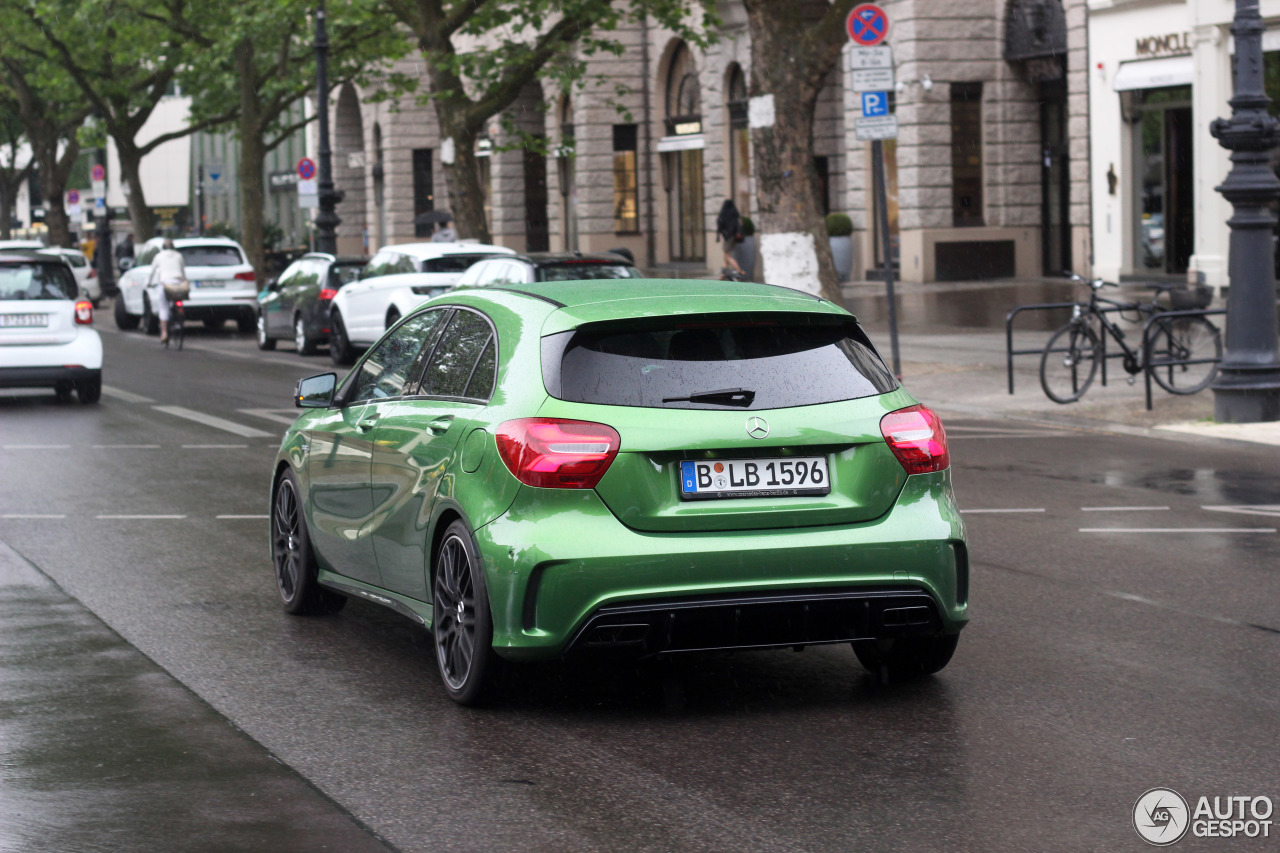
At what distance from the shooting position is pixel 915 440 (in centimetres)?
622

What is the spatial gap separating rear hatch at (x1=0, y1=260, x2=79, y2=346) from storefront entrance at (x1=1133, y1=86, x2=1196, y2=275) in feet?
62.7

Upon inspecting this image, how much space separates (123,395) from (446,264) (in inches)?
185

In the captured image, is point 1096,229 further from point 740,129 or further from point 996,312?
point 740,129

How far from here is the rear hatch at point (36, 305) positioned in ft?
62.3

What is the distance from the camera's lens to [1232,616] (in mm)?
7641

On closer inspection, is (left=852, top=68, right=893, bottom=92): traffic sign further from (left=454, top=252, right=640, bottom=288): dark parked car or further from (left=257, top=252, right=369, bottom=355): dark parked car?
(left=257, top=252, right=369, bottom=355): dark parked car

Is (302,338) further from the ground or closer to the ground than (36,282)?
closer to the ground

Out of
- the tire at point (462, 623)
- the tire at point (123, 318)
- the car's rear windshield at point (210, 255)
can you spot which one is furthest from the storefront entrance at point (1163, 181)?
the tire at point (462, 623)

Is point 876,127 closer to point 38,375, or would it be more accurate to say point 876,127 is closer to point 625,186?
point 38,375

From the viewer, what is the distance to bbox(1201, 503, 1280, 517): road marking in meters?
10.5

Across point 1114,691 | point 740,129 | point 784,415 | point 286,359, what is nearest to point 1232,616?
point 1114,691

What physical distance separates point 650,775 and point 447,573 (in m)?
1.26

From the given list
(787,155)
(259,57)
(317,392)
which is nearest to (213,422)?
A: (787,155)

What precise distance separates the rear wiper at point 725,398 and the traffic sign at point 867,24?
12.5 meters
